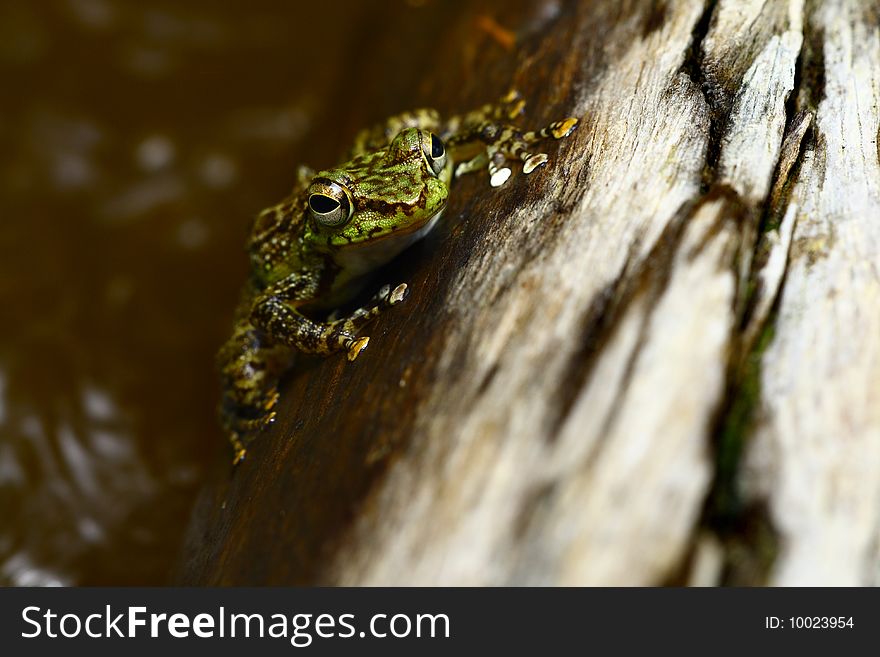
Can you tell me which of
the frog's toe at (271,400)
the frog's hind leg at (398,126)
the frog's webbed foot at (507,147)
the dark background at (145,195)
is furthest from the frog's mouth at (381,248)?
the dark background at (145,195)

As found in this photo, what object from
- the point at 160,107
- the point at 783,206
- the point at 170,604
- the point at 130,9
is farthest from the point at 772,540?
the point at 130,9

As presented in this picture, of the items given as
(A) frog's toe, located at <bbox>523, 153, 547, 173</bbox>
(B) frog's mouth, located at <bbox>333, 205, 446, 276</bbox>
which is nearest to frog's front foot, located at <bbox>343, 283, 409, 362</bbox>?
(B) frog's mouth, located at <bbox>333, 205, 446, 276</bbox>

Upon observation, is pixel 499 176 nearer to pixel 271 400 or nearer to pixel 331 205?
pixel 331 205

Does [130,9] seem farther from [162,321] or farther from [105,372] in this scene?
[105,372]

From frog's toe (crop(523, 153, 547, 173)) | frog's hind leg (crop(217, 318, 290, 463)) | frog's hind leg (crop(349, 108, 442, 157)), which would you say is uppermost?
frog's hind leg (crop(349, 108, 442, 157))

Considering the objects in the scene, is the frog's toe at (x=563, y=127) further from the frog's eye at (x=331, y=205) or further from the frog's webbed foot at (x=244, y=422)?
the frog's webbed foot at (x=244, y=422)

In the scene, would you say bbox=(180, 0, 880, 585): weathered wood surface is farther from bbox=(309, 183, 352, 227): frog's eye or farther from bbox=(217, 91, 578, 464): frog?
bbox=(309, 183, 352, 227): frog's eye

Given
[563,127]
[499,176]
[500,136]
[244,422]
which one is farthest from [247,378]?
[563,127]
